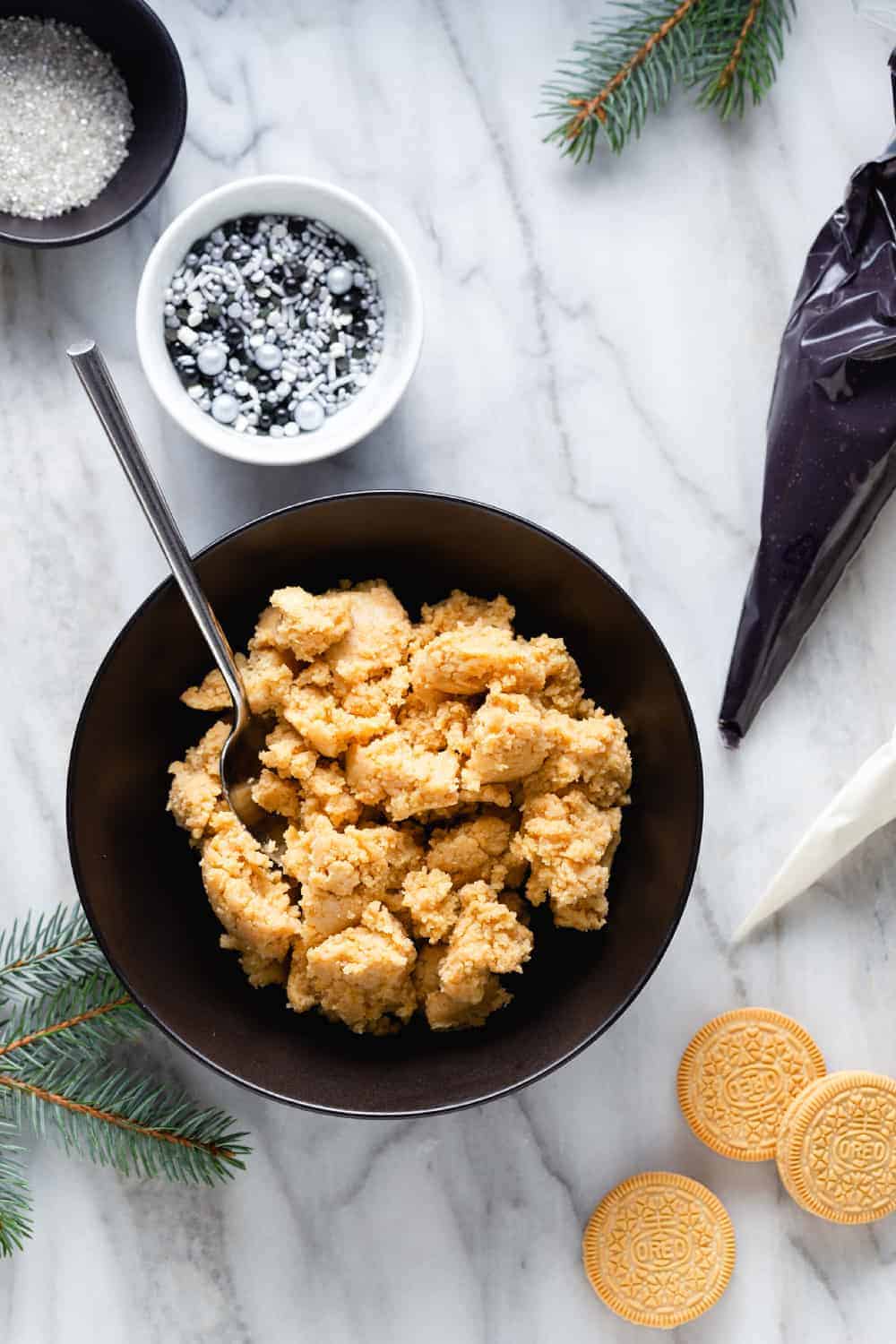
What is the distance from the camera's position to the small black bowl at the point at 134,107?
59.9 inches

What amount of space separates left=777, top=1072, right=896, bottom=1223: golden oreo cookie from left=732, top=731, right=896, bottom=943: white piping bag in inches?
9.4

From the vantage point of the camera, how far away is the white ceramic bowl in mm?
1487

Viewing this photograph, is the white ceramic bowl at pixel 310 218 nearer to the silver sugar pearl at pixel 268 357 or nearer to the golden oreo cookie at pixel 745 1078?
the silver sugar pearl at pixel 268 357

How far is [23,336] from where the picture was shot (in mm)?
1616

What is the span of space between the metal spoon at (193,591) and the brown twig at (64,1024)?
0.93ft

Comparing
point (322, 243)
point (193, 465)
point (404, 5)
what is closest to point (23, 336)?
point (193, 465)

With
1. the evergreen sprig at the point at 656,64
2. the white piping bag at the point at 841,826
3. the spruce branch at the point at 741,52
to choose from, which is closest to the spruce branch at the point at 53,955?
the white piping bag at the point at 841,826

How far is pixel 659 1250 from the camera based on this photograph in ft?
5.16

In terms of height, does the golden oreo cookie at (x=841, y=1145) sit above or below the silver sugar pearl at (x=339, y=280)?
below

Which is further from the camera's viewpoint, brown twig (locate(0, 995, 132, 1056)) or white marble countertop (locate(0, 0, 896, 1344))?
white marble countertop (locate(0, 0, 896, 1344))

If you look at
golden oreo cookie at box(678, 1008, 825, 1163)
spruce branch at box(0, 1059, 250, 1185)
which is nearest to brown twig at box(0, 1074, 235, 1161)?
spruce branch at box(0, 1059, 250, 1185)

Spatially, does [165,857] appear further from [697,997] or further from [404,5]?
[404,5]

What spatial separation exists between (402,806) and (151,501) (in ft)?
1.42

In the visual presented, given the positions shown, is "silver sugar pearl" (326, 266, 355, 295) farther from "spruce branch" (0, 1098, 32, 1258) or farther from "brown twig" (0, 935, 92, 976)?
"spruce branch" (0, 1098, 32, 1258)
